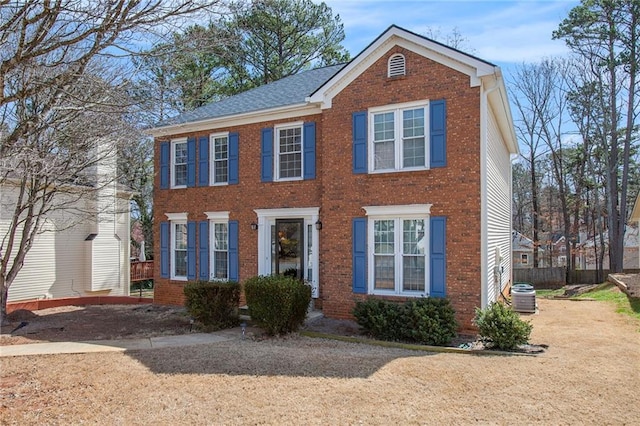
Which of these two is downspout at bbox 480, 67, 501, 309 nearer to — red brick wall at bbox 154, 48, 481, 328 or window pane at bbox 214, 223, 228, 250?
red brick wall at bbox 154, 48, 481, 328

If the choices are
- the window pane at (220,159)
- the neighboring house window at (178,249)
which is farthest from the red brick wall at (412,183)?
the neighboring house window at (178,249)

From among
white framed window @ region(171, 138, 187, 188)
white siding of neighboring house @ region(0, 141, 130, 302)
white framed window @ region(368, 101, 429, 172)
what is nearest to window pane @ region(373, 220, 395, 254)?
white framed window @ region(368, 101, 429, 172)

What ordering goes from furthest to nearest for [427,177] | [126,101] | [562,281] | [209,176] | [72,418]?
[562,281], [209,176], [427,177], [126,101], [72,418]

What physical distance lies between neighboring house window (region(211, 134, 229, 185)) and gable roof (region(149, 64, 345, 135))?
70 cm

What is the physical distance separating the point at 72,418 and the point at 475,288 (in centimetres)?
759

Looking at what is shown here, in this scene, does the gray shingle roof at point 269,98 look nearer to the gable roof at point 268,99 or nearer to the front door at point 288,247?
the gable roof at point 268,99

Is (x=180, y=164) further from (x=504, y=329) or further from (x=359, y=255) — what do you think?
(x=504, y=329)

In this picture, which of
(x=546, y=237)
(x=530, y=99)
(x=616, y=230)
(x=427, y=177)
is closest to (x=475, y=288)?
(x=427, y=177)

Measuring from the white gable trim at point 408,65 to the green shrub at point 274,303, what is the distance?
Result: 189 inches

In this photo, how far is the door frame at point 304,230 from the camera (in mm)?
12039

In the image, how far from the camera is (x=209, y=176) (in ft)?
45.9

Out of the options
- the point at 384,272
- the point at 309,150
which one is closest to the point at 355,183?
the point at 309,150

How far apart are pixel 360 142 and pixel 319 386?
6.40m

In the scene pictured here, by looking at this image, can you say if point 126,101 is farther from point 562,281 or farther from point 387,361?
point 562,281
